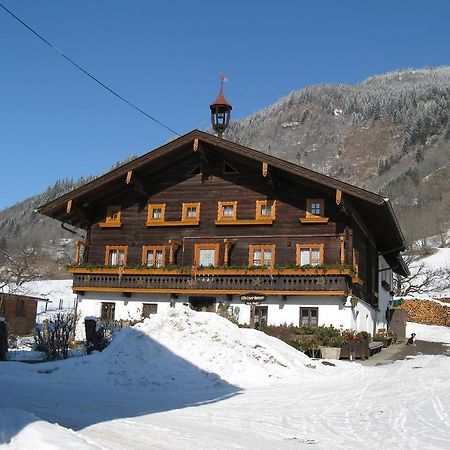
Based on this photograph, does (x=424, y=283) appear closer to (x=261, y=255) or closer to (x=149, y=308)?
(x=261, y=255)

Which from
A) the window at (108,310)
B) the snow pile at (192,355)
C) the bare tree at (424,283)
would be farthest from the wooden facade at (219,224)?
the bare tree at (424,283)

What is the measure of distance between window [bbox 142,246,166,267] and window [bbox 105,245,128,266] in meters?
1.11

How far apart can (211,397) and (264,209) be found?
54.9ft

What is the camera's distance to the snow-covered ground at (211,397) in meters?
8.16

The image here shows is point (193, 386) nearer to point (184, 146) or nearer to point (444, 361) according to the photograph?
point (444, 361)

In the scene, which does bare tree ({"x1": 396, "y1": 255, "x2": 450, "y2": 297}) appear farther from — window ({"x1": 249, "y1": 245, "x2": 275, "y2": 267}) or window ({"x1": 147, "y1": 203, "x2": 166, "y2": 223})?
window ({"x1": 147, "y1": 203, "x2": 166, "y2": 223})

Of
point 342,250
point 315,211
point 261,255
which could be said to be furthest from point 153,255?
point 342,250

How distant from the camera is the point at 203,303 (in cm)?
2859

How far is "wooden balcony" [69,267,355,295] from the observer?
2581cm

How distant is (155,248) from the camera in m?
30.0

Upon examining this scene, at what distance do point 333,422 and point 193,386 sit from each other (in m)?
4.64

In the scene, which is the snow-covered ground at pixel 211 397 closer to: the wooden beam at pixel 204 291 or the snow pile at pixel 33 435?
the snow pile at pixel 33 435

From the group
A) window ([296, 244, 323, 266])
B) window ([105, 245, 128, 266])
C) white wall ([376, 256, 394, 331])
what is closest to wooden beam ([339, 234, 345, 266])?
window ([296, 244, 323, 266])

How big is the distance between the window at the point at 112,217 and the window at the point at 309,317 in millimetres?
10166
